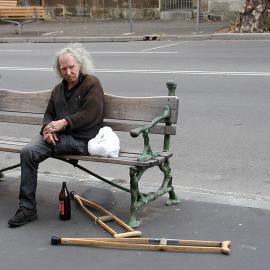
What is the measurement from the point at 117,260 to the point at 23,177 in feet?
3.79

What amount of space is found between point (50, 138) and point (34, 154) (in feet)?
0.56

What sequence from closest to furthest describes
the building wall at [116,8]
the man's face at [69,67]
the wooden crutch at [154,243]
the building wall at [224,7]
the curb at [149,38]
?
the wooden crutch at [154,243] < the man's face at [69,67] < the curb at [149,38] < the building wall at [224,7] < the building wall at [116,8]

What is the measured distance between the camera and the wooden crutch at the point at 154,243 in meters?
3.98

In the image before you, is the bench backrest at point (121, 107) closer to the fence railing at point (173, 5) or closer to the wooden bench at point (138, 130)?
the wooden bench at point (138, 130)

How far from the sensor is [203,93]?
9.88 meters

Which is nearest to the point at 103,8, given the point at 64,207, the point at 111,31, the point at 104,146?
the point at 111,31

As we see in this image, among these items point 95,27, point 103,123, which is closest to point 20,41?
point 95,27

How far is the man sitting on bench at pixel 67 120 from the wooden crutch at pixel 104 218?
406mm

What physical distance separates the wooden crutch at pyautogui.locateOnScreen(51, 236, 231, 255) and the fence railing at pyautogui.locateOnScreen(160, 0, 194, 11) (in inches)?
860

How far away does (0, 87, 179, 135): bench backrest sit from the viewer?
4871 millimetres

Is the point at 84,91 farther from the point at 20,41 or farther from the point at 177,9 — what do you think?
the point at 177,9

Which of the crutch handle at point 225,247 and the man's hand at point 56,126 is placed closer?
the crutch handle at point 225,247

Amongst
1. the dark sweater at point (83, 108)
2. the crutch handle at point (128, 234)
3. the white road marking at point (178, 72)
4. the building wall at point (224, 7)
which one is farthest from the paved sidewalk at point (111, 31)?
the crutch handle at point (128, 234)

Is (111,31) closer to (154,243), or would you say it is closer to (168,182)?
(168,182)
